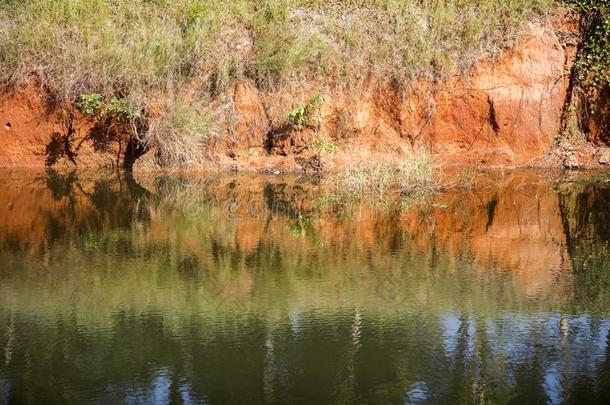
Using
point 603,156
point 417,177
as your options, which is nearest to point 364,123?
point 417,177

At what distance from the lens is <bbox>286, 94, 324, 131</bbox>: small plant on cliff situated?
16.9 metres

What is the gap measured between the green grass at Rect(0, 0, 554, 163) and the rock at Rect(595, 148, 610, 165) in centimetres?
280

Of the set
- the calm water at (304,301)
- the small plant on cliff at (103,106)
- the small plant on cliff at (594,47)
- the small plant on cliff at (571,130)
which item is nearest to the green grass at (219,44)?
the small plant on cliff at (103,106)

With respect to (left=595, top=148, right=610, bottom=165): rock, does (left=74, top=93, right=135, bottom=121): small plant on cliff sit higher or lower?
higher

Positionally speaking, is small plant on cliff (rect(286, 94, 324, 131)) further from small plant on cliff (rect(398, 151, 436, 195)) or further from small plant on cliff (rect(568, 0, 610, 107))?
small plant on cliff (rect(568, 0, 610, 107))

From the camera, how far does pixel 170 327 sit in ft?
24.5

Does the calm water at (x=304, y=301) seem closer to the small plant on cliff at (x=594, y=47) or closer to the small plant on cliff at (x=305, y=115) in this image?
the small plant on cliff at (x=305, y=115)

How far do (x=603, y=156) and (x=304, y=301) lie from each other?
10674 millimetres

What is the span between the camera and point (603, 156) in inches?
676

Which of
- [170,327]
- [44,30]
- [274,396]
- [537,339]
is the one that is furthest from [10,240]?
[44,30]

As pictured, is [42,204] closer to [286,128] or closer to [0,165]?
[0,165]

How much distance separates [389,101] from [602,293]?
954 centimetres

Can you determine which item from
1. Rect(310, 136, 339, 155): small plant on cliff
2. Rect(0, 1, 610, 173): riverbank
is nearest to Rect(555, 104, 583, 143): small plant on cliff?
Rect(0, 1, 610, 173): riverbank

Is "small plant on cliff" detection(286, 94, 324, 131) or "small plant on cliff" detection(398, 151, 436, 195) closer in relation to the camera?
"small plant on cliff" detection(398, 151, 436, 195)
